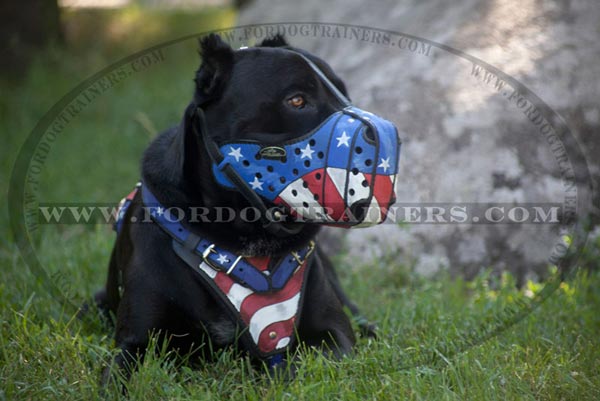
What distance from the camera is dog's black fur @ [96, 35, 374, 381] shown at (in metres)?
2.12

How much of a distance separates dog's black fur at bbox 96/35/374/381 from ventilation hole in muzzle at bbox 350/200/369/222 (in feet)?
0.91

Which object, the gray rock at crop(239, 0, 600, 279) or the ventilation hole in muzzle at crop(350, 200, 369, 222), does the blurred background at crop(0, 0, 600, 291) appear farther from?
the ventilation hole in muzzle at crop(350, 200, 369, 222)

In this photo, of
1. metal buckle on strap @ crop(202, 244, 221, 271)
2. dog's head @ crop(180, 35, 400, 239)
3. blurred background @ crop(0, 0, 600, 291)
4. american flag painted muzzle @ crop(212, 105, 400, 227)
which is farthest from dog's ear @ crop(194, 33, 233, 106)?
blurred background @ crop(0, 0, 600, 291)

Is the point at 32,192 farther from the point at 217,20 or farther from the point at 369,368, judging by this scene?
the point at 217,20

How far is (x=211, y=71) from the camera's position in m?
2.18

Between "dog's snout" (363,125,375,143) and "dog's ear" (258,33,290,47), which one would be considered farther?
"dog's ear" (258,33,290,47)

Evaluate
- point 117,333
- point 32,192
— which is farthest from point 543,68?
point 32,192

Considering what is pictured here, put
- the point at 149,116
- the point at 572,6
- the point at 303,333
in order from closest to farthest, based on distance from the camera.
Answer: the point at 303,333 < the point at 572,6 < the point at 149,116

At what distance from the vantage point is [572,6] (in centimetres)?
405

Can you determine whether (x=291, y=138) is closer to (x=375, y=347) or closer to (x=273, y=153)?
(x=273, y=153)

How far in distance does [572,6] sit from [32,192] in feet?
11.7

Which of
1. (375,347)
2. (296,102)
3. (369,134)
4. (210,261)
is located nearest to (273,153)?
(296,102)

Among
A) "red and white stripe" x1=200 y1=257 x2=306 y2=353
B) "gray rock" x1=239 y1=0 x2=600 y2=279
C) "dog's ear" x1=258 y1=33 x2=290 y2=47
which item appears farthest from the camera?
"gray rock" x1=239 y1=0 x2=600 y2=279

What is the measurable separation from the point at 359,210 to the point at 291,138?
0.30 m
